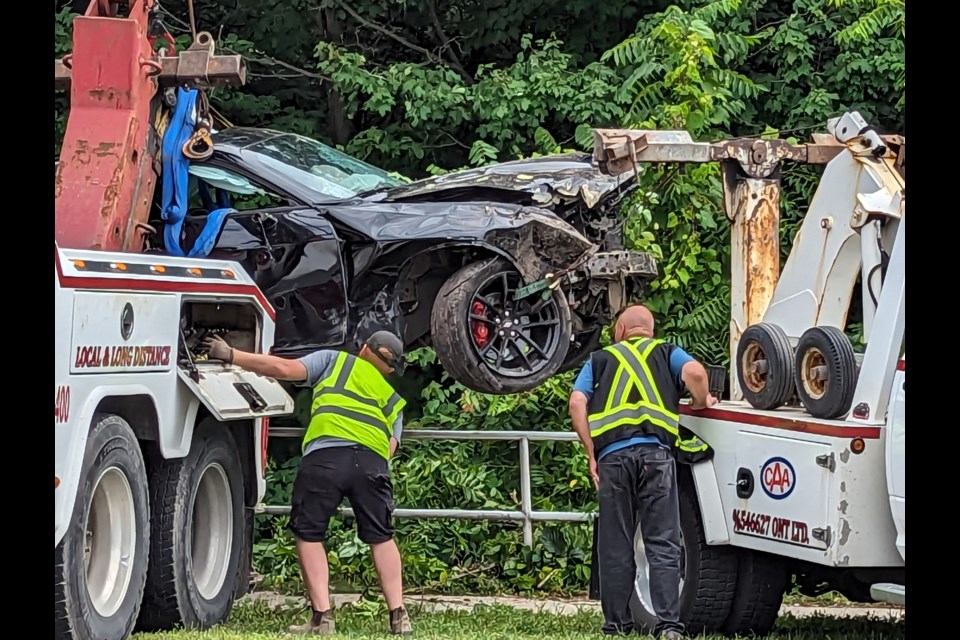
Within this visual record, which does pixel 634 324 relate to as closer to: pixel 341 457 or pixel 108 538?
pixel 341 457

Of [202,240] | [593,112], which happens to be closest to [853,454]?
[202,240]

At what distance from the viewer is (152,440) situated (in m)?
6.78

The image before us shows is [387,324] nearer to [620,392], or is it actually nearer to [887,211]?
[620,392]

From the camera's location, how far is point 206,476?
7.54 m

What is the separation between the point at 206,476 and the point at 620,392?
230cm

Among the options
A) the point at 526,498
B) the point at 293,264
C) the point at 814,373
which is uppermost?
the point at 293,264

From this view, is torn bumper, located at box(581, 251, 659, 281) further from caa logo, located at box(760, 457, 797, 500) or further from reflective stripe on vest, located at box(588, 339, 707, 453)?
caa logo, located at box(760, 457, 797, 500)

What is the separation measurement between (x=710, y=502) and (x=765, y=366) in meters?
0.71

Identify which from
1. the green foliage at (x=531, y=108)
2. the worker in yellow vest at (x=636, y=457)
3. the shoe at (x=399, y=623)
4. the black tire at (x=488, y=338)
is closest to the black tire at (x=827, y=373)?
the worker in yellow vest at (x=636, y=457)

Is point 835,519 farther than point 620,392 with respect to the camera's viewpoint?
No

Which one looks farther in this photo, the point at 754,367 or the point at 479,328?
the point at 479,328

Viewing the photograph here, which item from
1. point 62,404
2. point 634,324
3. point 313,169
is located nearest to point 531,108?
point 313,169

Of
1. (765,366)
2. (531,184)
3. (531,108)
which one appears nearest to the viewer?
(765,366)

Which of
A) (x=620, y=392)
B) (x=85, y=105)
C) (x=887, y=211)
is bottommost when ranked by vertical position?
(x=620, y=392)
